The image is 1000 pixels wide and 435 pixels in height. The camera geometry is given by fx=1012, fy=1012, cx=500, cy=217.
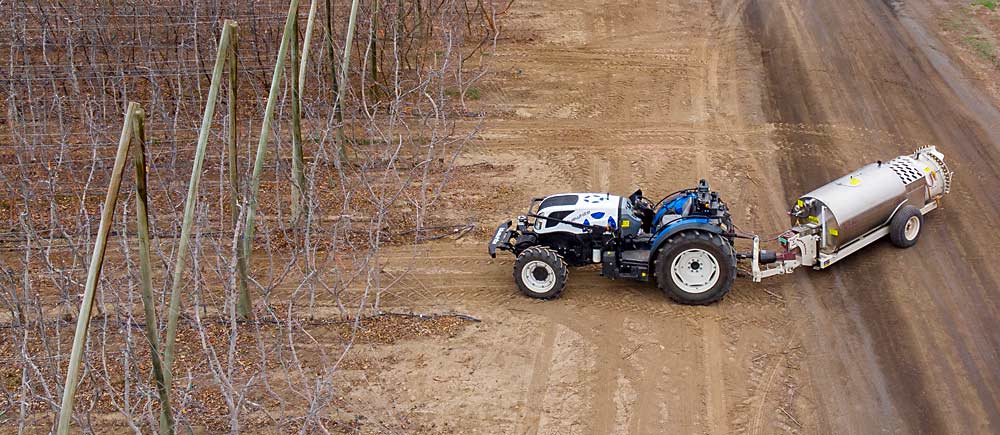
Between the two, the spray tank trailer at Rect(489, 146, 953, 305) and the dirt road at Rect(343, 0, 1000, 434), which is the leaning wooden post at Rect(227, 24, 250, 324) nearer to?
the dirt road at Rect(343, 0, 1000, 434)

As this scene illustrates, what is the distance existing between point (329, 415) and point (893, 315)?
6454 mm

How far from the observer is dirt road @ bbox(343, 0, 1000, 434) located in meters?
10.1

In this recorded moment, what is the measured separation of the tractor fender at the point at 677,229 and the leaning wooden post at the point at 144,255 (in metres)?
5.66

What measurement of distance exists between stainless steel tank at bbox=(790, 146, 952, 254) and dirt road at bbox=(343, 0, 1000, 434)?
0.57m

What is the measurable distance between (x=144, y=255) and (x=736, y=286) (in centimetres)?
727

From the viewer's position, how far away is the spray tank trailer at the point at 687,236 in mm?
11555

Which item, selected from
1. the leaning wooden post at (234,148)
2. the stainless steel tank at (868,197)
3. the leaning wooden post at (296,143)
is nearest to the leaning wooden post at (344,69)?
the leaning wooden post at (296,143)

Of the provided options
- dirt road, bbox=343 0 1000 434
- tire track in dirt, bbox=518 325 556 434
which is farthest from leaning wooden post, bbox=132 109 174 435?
tire track in dirt, bbox=518 325 556 434

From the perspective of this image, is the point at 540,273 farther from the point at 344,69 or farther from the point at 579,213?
the point at 344,69

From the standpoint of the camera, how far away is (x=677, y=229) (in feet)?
37.6

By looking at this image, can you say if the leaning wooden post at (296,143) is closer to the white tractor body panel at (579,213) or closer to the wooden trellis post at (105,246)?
the white tractor body panel at (579,213)

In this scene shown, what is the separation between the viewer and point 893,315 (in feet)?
38.0

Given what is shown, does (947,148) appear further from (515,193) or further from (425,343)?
(425,343)

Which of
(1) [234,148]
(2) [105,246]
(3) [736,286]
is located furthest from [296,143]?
(2) [105,246]
